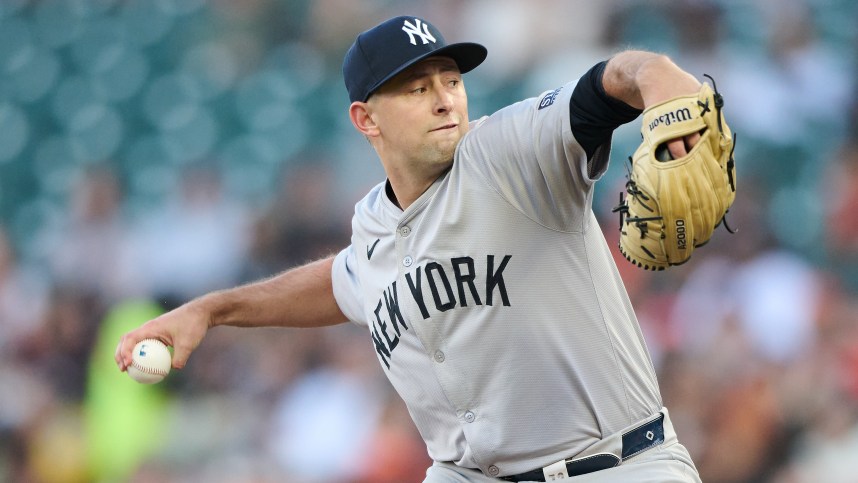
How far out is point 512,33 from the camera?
6.83m

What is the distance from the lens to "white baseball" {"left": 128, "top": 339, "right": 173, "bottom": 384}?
3396 mm

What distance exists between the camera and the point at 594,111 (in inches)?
100

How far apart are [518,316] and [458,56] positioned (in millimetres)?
822

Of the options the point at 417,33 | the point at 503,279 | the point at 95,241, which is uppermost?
the point at 95,241

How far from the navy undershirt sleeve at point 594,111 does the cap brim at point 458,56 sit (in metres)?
0.58

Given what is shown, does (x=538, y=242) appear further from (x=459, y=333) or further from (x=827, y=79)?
(x=827, y=79)

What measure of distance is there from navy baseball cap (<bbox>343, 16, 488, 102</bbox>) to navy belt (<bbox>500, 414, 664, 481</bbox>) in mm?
1198

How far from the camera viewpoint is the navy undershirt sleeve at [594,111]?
8.25 ft

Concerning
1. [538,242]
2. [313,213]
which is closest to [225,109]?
[313,213]

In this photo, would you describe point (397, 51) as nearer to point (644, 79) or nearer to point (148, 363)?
point (644, 79)

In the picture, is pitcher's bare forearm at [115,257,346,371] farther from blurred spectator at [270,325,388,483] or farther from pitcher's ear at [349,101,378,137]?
blurred spectator at [270,325,388,483]

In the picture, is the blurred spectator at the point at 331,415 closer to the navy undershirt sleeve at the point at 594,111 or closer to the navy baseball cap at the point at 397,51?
the navy baseball cap at the point at 397,51

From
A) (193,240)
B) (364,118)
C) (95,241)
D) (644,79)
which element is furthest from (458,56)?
(95,241)

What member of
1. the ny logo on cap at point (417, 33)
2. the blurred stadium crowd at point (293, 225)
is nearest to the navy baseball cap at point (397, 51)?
the ny logo on cap at point (417, 33)
